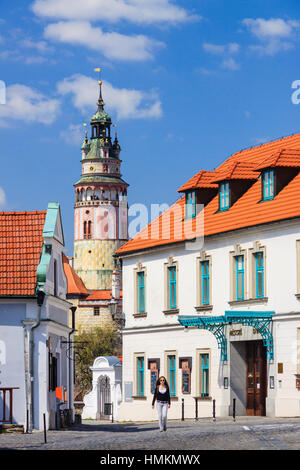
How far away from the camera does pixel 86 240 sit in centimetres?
19088

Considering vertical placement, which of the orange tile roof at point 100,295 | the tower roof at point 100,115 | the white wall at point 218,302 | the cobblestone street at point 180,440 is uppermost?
the tower roof at point 100,115

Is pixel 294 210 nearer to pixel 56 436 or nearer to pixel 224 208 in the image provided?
pixel 224 208

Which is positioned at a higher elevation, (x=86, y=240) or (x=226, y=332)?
(x=86, y=240)

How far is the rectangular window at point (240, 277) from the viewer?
47.4 metres

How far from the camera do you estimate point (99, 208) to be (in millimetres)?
192250

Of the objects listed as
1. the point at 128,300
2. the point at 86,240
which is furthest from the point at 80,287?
the point at 128,300

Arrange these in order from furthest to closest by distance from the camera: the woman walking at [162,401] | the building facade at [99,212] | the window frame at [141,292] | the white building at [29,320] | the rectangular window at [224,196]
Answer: the building facade at [99,212] → the window frame at [141,292] → the rectangular window at [224,196] → the white building at [29,320] → the woman walking at [162,401]

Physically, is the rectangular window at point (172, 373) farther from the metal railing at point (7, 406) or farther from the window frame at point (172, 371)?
the metal railing at point (7, 406)

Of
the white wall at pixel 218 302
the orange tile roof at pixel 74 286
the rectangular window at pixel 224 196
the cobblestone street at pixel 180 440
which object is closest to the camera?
the cobblestone street at pixel 180 440

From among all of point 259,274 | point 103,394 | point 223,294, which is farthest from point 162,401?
point 103,394

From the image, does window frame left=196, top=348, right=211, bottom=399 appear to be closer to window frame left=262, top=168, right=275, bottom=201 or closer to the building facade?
window frame left=262, top=168, right=275, bottom=201

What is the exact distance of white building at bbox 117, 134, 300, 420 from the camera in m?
44.6

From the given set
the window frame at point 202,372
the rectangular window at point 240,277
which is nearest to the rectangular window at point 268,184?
the rectangular window at point 240,277

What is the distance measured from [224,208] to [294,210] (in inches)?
260
